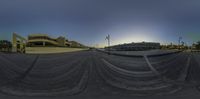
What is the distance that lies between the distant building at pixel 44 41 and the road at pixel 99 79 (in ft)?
21.6

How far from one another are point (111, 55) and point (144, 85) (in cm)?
1810

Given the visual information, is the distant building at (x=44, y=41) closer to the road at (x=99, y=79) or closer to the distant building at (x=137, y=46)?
the road at (x=99, y=79)

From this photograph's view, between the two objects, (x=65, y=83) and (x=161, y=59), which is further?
(x=161, y=59)

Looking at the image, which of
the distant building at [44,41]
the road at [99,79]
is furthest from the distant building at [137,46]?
the road at [99,79]

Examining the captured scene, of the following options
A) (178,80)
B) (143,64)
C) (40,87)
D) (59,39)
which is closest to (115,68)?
(143,64)

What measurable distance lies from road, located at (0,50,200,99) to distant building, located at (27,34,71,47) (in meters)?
6.58

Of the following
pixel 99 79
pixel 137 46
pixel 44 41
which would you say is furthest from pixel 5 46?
pixel 137 46

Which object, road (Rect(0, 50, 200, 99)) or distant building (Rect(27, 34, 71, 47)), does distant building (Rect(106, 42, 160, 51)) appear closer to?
distant building (Rect(27, 34, 71, 47))

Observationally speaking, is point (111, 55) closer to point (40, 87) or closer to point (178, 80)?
point (178, 80)

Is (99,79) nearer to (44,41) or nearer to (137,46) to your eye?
(44,41)

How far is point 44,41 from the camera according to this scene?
48656mm

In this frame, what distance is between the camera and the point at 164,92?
21.8 meters

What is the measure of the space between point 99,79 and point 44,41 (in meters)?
23.8

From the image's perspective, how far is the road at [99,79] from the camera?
2111 cm
